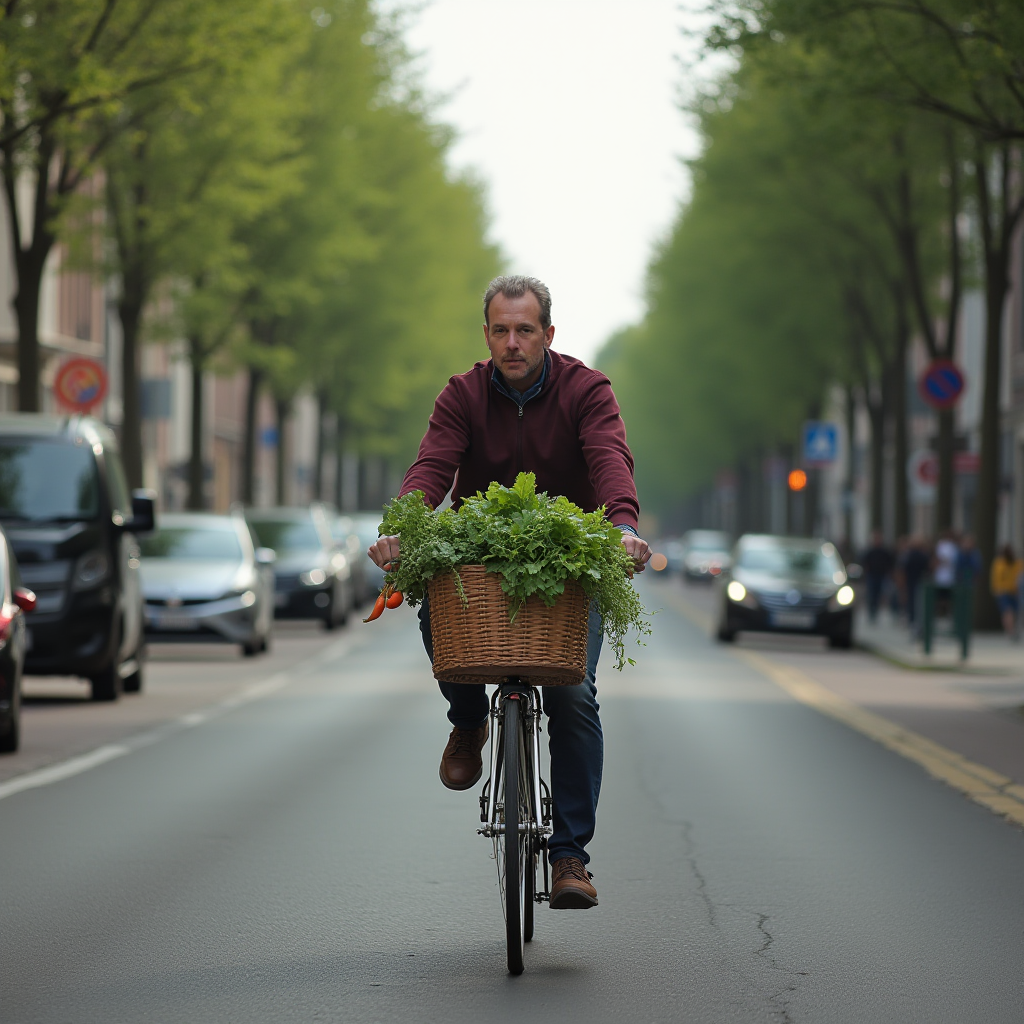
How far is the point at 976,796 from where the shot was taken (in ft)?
35.3

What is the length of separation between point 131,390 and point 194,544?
7.52 m

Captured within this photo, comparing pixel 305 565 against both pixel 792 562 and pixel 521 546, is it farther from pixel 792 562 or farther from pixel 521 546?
pixel 521 546

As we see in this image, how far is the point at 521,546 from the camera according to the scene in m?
5.73

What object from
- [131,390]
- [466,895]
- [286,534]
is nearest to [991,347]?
[286,534]

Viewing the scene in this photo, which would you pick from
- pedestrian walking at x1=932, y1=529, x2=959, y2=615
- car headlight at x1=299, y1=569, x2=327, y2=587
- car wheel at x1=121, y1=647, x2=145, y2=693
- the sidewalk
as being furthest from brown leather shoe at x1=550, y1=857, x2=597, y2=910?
pedestrian walking at x1=932, y1=529, x2=959, y2=615

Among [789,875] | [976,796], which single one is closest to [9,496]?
[976,796]

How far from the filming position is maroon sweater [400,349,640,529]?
622cm

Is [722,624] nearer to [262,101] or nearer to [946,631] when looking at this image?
[946,631]

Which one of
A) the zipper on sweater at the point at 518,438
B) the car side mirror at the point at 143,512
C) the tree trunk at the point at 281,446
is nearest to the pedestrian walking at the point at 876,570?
the tree trunk at the point at 281,446

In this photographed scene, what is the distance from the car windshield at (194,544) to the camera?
Answer: 75.9ft

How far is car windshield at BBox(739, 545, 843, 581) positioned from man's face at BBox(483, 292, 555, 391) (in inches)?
872

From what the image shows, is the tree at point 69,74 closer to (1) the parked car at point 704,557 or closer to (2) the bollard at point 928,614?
(2) the bollard at point 928,614

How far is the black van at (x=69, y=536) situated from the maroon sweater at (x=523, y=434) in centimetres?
923

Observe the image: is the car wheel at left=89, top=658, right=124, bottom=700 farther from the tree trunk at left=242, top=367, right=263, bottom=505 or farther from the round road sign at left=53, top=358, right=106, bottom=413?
the tree trunk at left=242, top=367, right=263, bottom=505
